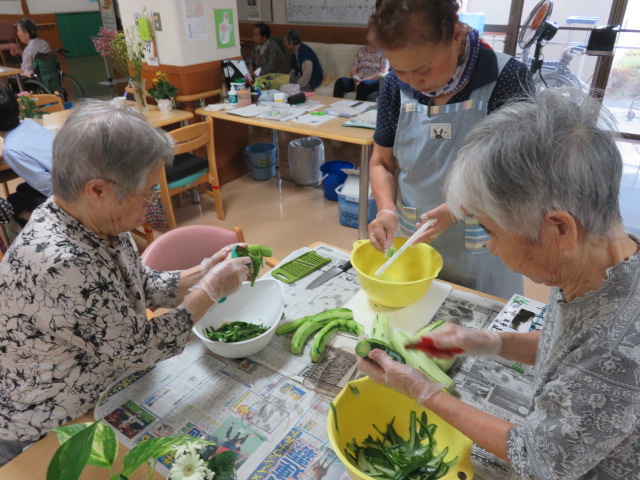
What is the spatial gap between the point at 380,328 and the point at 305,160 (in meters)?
3.66

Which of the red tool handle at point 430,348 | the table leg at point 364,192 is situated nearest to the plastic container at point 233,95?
the table leg at point 364,192

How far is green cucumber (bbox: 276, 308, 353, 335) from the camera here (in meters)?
1.41

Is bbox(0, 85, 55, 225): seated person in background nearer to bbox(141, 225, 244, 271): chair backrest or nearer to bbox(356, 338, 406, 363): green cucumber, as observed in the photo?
bbox(141, 225, 244, 271): chair backrest

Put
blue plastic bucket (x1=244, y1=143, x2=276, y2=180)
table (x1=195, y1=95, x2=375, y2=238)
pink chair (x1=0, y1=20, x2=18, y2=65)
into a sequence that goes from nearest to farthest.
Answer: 1. table (x1=195, y1=95, x2=375, y2=238)
2. blue plastic bucket (x1=244, y1=143, x2=276, y2=180)
3. pink chair (x1=0, y1=20, x2=18, y2=65)

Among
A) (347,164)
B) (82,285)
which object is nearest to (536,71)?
(347,164)

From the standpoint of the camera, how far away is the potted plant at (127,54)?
401cm

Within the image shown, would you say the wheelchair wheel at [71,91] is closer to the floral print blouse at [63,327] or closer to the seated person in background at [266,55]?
the seated person in background at [266,55]

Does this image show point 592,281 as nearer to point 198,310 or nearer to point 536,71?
point 198,310

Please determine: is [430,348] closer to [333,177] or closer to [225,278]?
[225,278]

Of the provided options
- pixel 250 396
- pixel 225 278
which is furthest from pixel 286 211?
pixel 250 396

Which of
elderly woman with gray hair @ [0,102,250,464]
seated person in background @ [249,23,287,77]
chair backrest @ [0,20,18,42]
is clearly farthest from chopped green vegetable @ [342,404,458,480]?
chair backrest @ [0,20,18,42]

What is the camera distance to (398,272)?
166 centimetres

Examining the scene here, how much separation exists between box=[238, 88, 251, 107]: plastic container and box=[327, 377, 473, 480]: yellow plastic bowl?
3692 mm

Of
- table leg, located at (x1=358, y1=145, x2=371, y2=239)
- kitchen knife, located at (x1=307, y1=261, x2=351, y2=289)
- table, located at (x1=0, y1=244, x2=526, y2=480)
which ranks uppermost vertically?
kitchen knife, located at (x1=307, y1=261, x2=351, y2=289)
